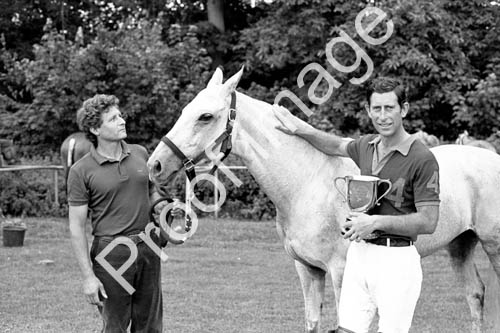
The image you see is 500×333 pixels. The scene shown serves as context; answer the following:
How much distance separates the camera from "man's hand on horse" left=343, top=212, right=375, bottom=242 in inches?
134

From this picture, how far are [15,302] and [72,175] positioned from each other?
3940mm

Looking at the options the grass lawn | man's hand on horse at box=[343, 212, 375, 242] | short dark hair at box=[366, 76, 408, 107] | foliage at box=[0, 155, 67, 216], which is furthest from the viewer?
foliage at box=[0, 155, 67, 216]

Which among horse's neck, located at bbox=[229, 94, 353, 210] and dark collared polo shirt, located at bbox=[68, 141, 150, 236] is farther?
horse's neck, located at bbox=[229, 94, 353, 210]

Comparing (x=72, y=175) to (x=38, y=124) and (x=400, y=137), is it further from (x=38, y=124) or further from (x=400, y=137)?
(x=38, y=124)

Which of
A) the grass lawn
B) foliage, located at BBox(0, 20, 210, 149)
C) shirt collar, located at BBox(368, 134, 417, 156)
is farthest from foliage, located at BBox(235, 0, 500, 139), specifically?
shirt collar, located at BBox(368, 134, 417, 156)

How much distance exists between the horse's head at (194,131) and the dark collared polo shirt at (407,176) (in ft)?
3.79

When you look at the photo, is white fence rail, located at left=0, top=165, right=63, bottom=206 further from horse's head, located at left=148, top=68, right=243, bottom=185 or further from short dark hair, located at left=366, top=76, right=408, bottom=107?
short dark hair, located at left=366, top=76, right=408, bottom=107

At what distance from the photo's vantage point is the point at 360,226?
3422mm

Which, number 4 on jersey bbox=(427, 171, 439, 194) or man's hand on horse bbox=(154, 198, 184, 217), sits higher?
number 4 on jersey bbox=(427, 171, 439, 194)

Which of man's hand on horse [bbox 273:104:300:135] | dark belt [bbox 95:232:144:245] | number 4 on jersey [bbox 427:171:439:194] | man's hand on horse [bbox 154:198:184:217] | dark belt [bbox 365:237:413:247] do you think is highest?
man's hand on horse [bbox 273:104:300:135]

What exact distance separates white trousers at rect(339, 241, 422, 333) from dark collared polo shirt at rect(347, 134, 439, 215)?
0.73 feet

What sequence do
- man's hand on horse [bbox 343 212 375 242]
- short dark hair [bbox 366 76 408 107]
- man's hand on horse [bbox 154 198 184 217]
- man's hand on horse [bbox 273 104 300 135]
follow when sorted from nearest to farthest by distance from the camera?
man's hand on horse [bbox 343 212 375 242], short dark hair [bbox 366 76 408 107], man's hand on horse [bbox 154 198 184 217], man's hand on horse [bbox 273 104 300 135]

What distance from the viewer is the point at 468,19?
57.9 feet

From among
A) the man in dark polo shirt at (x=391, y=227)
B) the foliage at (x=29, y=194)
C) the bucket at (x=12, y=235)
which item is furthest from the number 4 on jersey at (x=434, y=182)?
the foliage at (x=29, y=194)
